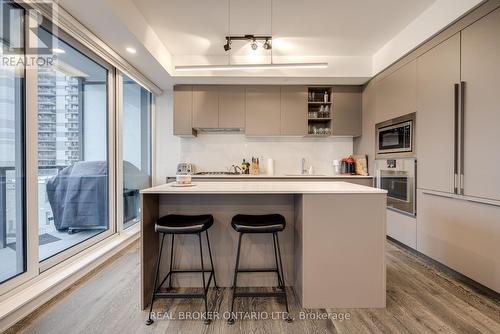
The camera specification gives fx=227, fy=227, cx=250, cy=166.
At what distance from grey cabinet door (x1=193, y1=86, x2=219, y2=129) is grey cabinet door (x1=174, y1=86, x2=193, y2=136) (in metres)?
0.09

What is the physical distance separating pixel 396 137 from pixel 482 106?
1.12m

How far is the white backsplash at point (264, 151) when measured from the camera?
4254mm

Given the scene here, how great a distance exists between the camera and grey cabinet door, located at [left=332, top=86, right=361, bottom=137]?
3.92 m

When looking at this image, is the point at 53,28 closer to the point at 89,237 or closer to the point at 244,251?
the point at 89,237

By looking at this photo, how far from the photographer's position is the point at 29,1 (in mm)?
1778

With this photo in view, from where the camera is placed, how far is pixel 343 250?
1.79 meters

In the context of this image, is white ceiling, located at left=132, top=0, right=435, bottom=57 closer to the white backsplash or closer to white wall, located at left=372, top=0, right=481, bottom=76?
white wall, located at left=372, top=0, right=481, bottom=76

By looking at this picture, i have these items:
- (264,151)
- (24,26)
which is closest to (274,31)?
(264,151)

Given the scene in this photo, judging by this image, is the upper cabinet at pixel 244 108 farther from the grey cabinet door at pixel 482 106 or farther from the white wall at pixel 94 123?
the grey cabinet door at pixel 482 106

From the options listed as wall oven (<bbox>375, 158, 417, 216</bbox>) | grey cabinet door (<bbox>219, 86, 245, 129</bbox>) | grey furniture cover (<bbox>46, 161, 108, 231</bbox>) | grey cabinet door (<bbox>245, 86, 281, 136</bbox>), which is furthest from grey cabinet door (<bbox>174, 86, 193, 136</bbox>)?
wall oven (<bbox>375, 158, 417, 216</bbox>)

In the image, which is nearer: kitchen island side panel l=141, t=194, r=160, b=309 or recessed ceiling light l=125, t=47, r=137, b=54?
kitchen island side panel l=141, t=194, r=160, b=309

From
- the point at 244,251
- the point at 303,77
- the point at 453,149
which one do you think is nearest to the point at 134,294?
the point at 244,251

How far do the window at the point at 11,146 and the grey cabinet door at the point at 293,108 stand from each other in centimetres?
318

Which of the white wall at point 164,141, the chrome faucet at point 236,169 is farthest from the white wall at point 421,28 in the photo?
the white wall at point 164,141
